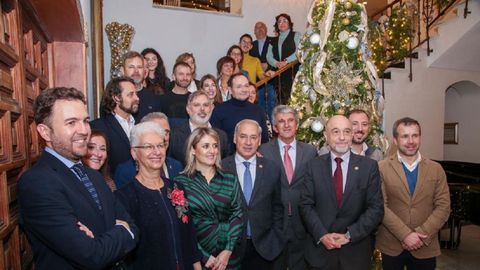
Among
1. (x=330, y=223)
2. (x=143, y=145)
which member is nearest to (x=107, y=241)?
(x=143, y=145)

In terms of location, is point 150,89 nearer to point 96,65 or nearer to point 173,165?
point 96,65

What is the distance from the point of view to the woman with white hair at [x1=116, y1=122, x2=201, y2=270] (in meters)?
2.19

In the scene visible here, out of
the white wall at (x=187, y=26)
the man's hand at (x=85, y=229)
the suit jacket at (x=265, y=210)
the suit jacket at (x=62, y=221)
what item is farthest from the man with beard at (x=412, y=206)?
the white wall at (x=187, y=26)

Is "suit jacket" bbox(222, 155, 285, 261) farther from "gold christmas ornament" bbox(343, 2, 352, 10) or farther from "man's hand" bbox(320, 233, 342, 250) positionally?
"gold christmas ornament" bbox(343, 2, 352, 10)

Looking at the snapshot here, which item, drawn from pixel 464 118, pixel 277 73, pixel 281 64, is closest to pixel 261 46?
pixel 281 64

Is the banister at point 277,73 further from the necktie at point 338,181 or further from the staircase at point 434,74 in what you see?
the necktie at point 338,181

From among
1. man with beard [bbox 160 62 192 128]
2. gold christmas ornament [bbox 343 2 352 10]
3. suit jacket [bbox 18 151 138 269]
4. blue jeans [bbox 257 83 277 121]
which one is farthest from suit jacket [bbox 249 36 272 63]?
suit jacket [bbox 18 151 138 269]

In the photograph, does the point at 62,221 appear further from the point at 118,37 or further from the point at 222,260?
the point at 118,37

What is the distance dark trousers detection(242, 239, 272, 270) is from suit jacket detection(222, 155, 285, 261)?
0.08 m

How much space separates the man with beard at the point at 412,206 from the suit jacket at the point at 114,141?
2.03m

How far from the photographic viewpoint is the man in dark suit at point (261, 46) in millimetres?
6590

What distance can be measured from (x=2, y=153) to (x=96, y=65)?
295 cm

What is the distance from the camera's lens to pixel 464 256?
523cm

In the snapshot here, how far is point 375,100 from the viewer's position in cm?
463
